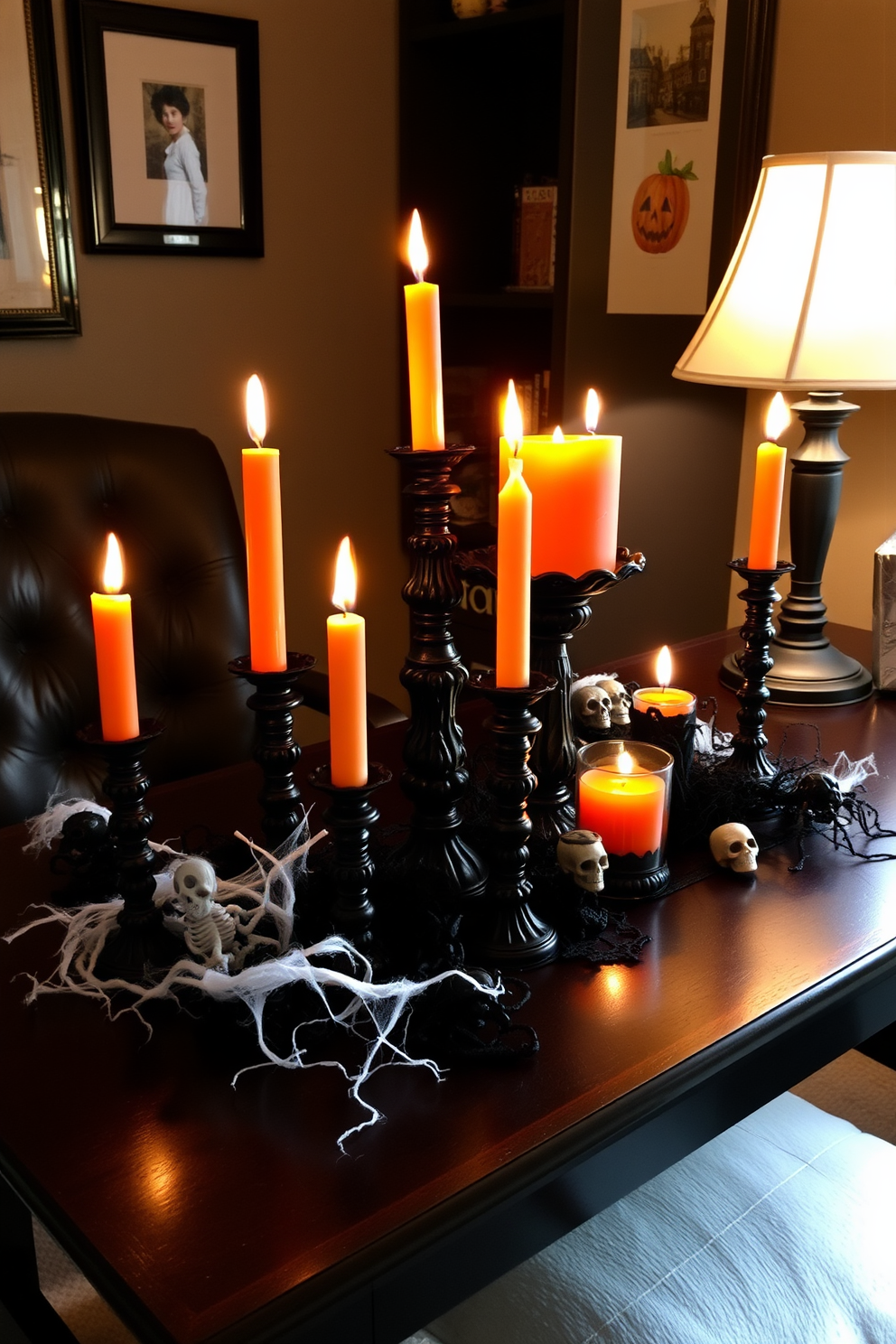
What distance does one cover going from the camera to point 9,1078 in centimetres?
73

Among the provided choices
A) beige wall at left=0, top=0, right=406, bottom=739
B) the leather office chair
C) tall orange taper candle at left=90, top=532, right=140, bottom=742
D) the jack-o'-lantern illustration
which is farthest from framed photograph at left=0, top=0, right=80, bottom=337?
tall orange taper candle at left=90, top=532, right=140, bottom=742

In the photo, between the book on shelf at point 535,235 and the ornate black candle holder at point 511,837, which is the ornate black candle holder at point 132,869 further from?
the book on shelf at point 535,235

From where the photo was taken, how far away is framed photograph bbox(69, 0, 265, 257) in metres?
2.02

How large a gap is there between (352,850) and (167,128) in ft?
5.93

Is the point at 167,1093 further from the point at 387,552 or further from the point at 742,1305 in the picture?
the point at 387,552

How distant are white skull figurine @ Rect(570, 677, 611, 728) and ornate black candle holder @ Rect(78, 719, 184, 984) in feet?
1.60

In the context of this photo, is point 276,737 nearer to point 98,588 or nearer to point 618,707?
point 618,707

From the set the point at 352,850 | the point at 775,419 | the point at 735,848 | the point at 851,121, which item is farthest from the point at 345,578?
the point at 851,121

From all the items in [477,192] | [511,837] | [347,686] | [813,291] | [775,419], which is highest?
[477,192]

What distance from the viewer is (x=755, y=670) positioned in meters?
1.12

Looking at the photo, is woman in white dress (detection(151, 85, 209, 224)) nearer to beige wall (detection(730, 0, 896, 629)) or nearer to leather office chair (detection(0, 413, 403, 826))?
leather office chair (detection(0, 413, 403, 826))

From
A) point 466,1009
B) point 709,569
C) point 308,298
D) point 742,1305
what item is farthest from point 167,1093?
point 308,298

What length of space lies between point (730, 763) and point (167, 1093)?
650mm

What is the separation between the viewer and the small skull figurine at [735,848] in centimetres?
99
